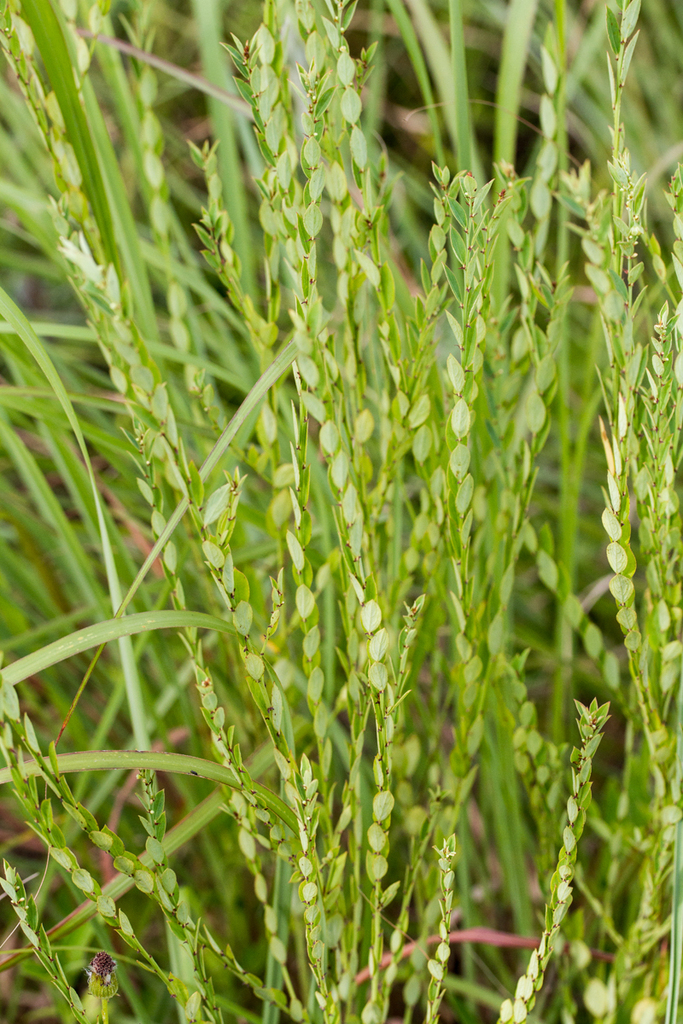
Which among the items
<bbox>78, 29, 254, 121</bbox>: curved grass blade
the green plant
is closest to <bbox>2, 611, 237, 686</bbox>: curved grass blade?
the green plant

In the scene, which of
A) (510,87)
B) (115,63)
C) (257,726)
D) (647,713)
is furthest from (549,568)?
(115,63)

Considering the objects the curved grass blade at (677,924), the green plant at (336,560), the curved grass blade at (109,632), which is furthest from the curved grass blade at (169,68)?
the curved grass blade at (677,924)

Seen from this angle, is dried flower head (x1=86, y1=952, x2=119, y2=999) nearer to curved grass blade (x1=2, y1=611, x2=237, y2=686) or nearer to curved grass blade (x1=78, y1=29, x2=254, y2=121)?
curved grass blade (x1=2, y1=611, x2=237, y2=686)

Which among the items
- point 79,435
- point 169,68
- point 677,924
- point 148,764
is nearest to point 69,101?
point 169,68

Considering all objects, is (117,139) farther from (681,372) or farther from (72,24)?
(681,372)

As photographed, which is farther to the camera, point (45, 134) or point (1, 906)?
point (1, 906)

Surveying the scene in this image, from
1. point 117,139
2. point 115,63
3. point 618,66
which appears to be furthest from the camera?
point 117,139

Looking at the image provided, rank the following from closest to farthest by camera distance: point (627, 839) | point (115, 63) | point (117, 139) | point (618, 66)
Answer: point (618, 66)
point (627, 839)
point (115, 63)
point (117, 139)

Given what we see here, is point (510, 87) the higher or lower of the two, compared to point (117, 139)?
lower

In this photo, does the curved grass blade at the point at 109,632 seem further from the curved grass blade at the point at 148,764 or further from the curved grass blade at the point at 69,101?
the curved grass blade at the point at 69,101
